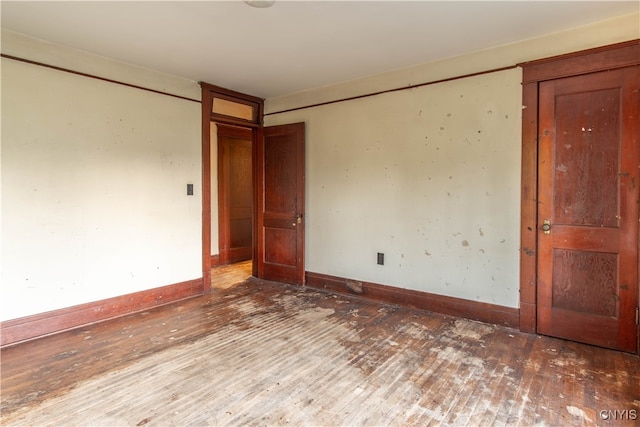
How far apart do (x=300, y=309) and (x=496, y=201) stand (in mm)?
2255

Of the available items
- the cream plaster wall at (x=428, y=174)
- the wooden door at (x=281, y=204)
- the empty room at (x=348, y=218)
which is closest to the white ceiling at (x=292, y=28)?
the empty room at (x=348, y=218)

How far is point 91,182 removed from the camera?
3357 millimetres

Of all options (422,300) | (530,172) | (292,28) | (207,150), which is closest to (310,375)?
(422,300)

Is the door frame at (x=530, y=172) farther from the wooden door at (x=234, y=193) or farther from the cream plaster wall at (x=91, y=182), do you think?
the wooden door at (x=234, y=193)

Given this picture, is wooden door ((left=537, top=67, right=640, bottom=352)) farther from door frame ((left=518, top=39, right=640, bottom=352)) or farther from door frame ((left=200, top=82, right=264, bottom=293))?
door frame ((left=200, top=82, right=264, bottom=293))

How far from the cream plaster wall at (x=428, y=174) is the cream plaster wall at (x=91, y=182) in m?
1.63

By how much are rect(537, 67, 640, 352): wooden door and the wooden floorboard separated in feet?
0.81

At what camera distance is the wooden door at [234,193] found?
588 centimetres

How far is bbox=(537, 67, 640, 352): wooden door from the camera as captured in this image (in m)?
2.68

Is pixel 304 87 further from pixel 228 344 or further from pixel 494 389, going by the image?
pixel 494 389

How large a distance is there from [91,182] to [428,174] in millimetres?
3371

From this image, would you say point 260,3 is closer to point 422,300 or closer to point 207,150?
point 207,150

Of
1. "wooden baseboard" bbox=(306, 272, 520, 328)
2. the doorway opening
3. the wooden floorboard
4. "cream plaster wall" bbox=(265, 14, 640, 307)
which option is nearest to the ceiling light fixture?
"cream plaster wall" bbox=(265, 14, 640, 307)

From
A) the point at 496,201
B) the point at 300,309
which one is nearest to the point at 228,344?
Answer: the point at 300,309
